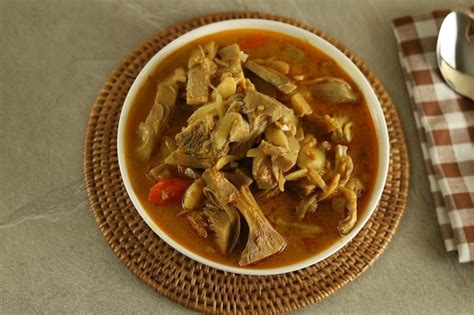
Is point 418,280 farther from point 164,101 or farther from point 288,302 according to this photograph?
point 164,101

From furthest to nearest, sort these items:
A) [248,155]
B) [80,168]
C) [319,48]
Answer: [319,48], [80,168], [248,155]

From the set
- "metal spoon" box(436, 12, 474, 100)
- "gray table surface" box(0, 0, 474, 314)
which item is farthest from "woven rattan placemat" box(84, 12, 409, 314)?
"metal spoon" box(436, 12, 474, 100)

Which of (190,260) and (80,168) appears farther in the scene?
(80,168)

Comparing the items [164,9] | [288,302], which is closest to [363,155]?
[288,302]

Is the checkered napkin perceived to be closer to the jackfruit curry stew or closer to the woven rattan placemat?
the woven rattan placemat

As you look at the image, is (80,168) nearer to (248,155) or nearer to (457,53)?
(248,155)

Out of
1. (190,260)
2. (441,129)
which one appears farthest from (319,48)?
(190,260)
